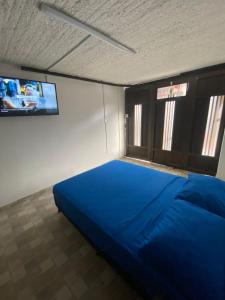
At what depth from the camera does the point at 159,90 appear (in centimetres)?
359

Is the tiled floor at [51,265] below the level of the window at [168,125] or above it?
below

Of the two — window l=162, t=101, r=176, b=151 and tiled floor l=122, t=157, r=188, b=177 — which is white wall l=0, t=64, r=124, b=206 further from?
window l=162, t=101, r=176, b=151

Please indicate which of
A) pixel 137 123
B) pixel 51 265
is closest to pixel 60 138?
pixel 51 265

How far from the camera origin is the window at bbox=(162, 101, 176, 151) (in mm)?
3443

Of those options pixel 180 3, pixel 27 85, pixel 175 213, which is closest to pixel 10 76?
pixel 27 85

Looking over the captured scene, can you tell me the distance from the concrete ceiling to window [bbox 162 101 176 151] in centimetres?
109

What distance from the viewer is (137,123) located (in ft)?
13.9

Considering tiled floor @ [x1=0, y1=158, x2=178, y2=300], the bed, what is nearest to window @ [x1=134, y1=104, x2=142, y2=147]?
the bed

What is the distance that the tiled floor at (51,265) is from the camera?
1.21 meters

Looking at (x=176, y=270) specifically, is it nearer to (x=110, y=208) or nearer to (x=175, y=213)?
(x=175, y=213)

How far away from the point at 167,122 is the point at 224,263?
3236mm

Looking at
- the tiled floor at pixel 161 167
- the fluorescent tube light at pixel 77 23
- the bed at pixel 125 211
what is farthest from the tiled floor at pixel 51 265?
the tiled floor at pixel 161 167

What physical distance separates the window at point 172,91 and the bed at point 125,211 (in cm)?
219

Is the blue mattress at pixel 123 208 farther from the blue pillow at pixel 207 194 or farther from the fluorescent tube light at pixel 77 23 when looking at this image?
the fluorescent tube light at pixel 77 23
